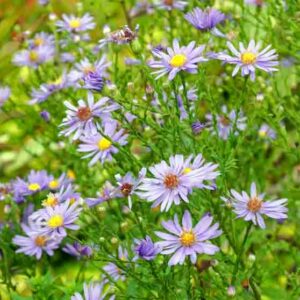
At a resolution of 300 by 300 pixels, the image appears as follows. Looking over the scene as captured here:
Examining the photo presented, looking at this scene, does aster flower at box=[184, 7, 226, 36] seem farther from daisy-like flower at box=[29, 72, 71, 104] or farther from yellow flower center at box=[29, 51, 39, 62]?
yellow flower center at box=[29, 51, 39, 62]

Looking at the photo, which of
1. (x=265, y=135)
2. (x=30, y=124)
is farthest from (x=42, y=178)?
(x=265, y=135)

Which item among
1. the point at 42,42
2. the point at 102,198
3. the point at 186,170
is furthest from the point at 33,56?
the point at 186,170

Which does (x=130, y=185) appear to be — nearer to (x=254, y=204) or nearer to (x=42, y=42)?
(x=254, y=204)

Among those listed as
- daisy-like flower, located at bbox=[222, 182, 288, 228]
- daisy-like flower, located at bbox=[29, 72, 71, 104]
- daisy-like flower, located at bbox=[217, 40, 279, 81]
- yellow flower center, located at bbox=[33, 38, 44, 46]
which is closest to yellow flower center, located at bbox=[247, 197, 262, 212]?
daisy-like flower, located at bbox=[222, 182, 288, 228]

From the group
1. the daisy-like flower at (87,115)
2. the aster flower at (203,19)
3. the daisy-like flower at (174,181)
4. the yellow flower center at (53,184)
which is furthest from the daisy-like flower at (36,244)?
the aster flower at (203,19)

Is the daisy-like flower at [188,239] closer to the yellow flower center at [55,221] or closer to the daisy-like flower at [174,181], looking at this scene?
the daisy-like flower at [174,181]

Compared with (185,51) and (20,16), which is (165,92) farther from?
(20,16)
